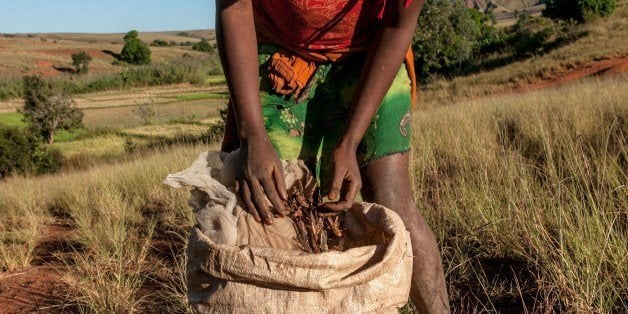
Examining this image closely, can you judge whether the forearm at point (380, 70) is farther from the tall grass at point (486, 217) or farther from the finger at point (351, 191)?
the tall grass at point (486, 217)

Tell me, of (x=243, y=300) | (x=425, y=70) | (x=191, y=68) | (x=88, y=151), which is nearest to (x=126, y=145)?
(x=88, y=151)

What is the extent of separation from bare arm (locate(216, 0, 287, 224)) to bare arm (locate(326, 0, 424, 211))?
6.6 inches

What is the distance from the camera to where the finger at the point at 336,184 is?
4.70 feet

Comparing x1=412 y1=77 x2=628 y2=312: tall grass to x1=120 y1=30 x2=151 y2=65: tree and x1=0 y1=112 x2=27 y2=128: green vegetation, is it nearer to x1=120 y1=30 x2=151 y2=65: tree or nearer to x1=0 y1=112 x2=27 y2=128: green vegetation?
x1=0 y1=112 x2=27 y2=128: green vegetation

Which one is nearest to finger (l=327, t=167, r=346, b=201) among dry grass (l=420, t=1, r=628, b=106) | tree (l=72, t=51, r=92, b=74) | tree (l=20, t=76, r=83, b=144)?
dry grass (l=420, t=1, r=628, b=106)

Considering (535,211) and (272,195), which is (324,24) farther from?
(535,211)

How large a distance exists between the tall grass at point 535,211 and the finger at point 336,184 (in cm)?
61

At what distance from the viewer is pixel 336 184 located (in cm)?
144

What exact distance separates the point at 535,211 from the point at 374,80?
1352 mm

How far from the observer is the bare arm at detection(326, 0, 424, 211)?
4.83ft

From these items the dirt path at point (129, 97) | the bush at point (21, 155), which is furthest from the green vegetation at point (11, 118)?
the bush at point (21, 155)

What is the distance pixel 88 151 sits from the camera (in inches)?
840

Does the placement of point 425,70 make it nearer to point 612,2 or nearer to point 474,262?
point 612,2

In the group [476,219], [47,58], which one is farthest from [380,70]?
[47,58]
